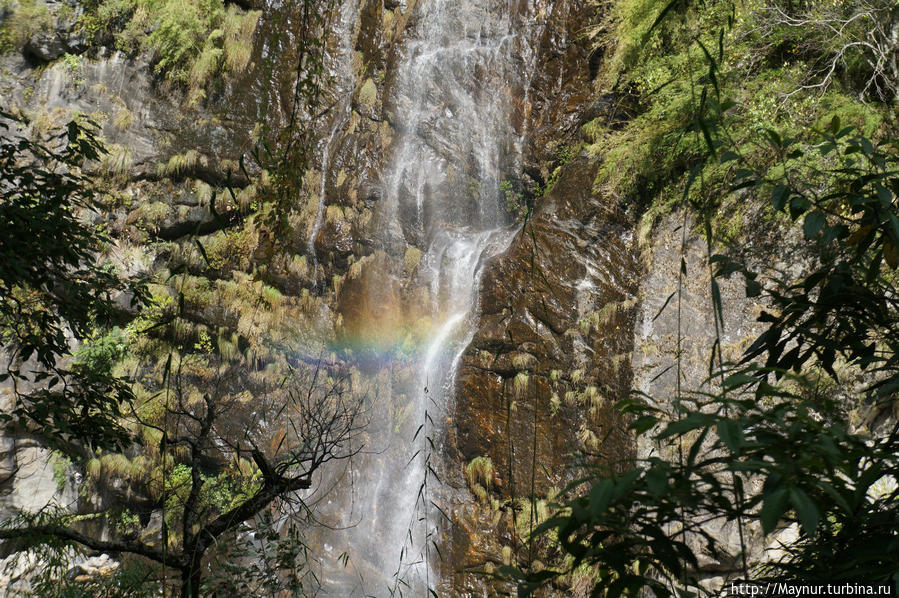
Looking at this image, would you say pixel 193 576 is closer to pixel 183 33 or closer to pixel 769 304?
pixel 769 304

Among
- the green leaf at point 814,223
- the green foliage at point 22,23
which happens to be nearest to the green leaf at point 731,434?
the green leaf at point 814,223

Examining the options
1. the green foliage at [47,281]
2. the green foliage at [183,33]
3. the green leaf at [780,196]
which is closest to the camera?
the green leaf at [780,196]

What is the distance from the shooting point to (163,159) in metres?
9.52

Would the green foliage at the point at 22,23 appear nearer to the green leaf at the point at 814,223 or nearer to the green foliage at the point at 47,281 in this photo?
the green foliage at the point at 47,281

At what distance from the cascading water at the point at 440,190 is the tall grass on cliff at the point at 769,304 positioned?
6.84 feet

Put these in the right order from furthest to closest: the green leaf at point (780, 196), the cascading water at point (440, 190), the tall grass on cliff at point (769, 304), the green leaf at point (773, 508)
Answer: the cascading water at point (440, 190) → the green leaf at point (780, 196) → the tall grass on cliff at point (769, 304) → the green leaf at point (773, 508)

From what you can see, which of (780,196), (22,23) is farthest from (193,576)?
(22,23)

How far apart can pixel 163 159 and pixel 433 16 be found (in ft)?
16.8

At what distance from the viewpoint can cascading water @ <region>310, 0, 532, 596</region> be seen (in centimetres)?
805

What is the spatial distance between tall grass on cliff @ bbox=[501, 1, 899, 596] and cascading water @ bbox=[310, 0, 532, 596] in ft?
6.84

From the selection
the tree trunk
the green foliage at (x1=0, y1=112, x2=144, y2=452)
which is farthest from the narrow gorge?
the tree trunk

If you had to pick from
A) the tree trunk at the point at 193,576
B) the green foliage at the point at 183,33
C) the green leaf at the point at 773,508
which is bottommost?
the tree trunk at the point at 193,576

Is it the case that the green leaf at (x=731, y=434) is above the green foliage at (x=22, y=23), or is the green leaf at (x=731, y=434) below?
below

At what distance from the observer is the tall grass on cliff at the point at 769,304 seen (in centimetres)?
80
